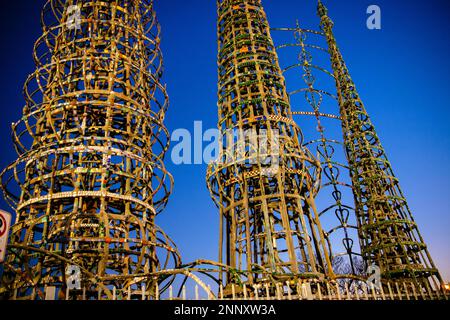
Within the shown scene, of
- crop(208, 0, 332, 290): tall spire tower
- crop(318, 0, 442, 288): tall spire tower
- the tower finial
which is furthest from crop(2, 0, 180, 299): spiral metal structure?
the tower finial

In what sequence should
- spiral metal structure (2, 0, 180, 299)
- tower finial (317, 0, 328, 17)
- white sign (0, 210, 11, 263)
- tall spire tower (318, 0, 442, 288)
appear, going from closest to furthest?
white sign (0, 210, 11, 263) < spiral metal structure (2, 0, 180, 299) < tall spire tower (318, 0, 442, 288) < tower finial (317, 0, 328, 17)

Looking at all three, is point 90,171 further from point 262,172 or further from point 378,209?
point 378,209

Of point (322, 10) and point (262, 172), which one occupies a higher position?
point (322, 10)

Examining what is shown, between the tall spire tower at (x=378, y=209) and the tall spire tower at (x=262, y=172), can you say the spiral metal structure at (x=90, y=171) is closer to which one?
the tall spire tower at (x=262, y=172)

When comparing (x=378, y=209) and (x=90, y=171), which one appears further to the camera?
(x=378, y=209)

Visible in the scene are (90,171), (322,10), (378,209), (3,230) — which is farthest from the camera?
(322,10)

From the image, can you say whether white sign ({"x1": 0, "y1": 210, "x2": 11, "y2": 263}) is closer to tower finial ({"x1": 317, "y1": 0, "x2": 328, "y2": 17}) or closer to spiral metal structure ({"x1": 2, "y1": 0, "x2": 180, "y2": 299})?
spiral metal structure ({"x1": 2, "y1": 0, "x2": 180, "y2": 299})

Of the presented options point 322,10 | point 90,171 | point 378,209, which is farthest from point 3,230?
point 322,10

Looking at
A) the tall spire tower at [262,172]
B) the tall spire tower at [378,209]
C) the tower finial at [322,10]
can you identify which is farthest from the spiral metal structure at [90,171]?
the tower finial at [322,10]

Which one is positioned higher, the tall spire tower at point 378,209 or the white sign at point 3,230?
the tall spire tower at point 378,209

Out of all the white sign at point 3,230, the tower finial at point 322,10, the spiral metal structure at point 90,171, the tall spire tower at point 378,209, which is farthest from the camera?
the tower finial at point 322,10

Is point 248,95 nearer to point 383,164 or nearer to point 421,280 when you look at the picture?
point 383,164

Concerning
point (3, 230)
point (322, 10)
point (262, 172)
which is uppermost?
point (322, 10)
